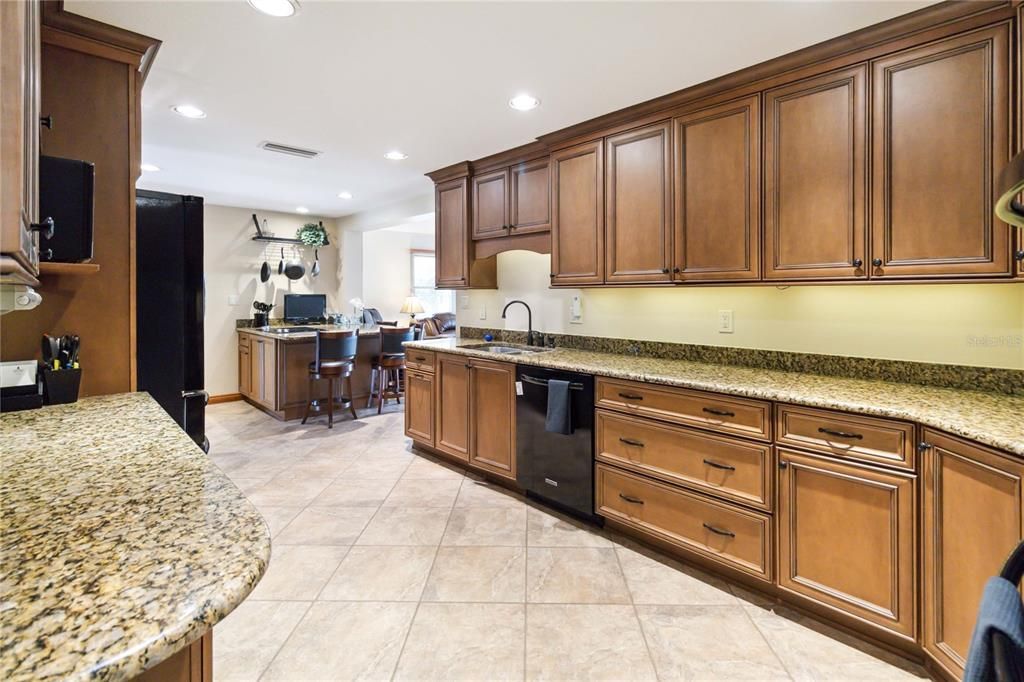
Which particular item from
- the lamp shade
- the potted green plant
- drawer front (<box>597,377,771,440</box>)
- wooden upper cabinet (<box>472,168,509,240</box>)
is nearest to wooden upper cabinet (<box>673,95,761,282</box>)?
drawer front (<box>597,377,771,440</box>)

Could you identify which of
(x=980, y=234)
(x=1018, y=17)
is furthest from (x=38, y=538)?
(x=1018, y=17)

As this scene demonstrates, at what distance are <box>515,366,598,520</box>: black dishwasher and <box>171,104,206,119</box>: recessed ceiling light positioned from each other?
95.0 inches

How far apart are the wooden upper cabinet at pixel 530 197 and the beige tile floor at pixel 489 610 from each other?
188 cm

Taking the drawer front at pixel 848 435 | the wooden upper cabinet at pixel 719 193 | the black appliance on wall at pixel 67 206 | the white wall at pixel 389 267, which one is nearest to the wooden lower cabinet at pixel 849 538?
the drawer front at pixel 848 435

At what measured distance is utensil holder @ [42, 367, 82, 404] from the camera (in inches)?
71.4

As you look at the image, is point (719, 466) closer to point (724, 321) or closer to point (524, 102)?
point (724, 321)

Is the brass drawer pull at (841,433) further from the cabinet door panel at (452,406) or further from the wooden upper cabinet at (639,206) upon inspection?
the cabinet door panel at (452,406)

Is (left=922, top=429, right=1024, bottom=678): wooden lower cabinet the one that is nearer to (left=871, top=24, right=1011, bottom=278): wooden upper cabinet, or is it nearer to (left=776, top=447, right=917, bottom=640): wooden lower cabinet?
A: (left=776, top=447, right=917, bottom=640): wooden lower cabinet

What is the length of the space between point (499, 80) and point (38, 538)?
2453 millimetres

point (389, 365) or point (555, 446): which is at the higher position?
point (389, 365)

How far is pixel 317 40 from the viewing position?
84.3 inches

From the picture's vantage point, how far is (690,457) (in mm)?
2336

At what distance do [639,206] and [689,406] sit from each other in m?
1.20

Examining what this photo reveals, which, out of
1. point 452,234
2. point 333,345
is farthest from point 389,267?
point 452,234
